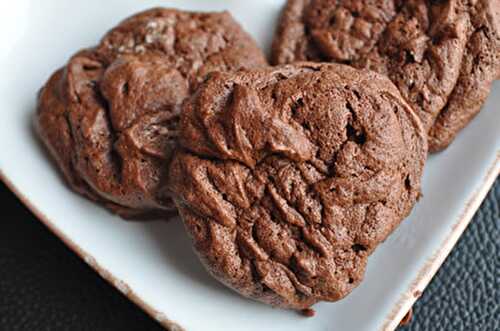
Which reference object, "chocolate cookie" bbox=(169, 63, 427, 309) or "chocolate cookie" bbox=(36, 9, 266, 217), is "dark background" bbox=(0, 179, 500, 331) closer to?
"chocolate cookie" bbox=(36, 9, 266, 217)

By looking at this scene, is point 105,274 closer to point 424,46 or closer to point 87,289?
point 87,289

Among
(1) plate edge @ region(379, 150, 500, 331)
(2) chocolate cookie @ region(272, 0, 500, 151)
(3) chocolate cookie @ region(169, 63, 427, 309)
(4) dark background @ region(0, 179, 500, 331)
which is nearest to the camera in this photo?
(3) chocolate cookie @ region(169, 63, 427, 309)

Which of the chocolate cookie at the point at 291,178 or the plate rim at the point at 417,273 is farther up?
the chocolate cookie at the point at 291,178

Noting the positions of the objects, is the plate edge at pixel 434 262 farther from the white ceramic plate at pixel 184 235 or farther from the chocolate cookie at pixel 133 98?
the chocolate cookie at pixel 133 98

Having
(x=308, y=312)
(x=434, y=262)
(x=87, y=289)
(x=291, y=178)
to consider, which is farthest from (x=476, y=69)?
(x=87, y=289)

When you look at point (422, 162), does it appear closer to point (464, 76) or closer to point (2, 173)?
point (464, 76)

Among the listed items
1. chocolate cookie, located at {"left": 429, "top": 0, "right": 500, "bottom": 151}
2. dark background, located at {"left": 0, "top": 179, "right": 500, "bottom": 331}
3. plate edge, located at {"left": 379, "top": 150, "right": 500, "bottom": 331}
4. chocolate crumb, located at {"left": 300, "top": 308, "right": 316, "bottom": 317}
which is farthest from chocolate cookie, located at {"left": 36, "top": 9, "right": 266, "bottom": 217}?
plate edge, located at {"left": 379, "top": 150, "right": 500, "bottom": 331}

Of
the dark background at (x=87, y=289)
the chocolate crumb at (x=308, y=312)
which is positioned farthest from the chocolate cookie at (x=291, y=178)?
the dark background at (x=87, y=289)
